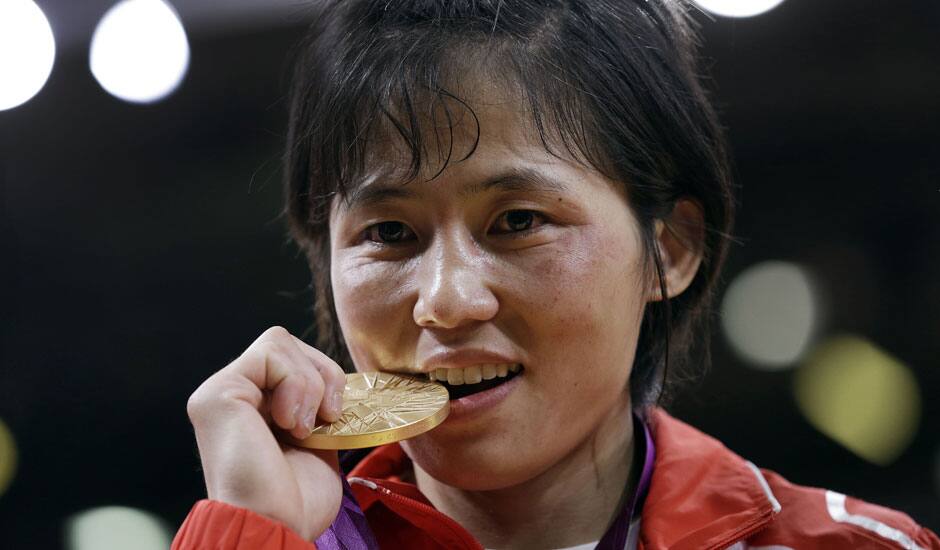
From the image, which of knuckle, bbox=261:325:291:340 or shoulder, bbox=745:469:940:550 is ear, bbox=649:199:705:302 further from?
knuckle, bbox=261:325:291:340

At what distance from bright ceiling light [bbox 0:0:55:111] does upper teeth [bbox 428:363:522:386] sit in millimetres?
1134

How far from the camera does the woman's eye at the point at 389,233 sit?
1.23 metres

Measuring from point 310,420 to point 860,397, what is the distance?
1281 millimetres

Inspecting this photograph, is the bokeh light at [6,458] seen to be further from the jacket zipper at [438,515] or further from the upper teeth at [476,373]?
the upper teeth at [476,373]

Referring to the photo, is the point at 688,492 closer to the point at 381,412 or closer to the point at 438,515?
the point at 438,515

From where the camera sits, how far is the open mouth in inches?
46.8

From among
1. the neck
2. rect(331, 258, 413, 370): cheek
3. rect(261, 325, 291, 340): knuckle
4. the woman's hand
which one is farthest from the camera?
the neck

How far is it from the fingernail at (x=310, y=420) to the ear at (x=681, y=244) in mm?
522

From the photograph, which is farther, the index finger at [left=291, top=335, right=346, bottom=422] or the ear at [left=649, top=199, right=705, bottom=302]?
the ear at [left=649, top=199, right=705, bottom=302]

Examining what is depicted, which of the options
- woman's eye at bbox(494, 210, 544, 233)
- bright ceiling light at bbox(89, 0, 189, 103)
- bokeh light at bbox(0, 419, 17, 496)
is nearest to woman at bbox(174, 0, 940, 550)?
woman's eye at bbox(494, 210, 544, 233)

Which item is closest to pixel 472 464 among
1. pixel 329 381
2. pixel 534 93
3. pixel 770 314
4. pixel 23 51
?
pixel 329 381

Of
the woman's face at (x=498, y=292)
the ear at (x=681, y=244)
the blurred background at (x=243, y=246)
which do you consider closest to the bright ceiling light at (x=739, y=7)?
the blurred background at (x=243, y=246)

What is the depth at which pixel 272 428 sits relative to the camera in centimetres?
109

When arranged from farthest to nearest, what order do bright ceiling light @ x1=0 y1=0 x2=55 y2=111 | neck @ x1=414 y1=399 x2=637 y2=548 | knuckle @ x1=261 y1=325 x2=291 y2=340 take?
bright ceiling light @ x1=0 y1=0 x2=55 y2=111, neck @ x1=414 y1=399 x2=637 y2=548, knuckle @ x1=261 y1=325 x2=291 y2=340
